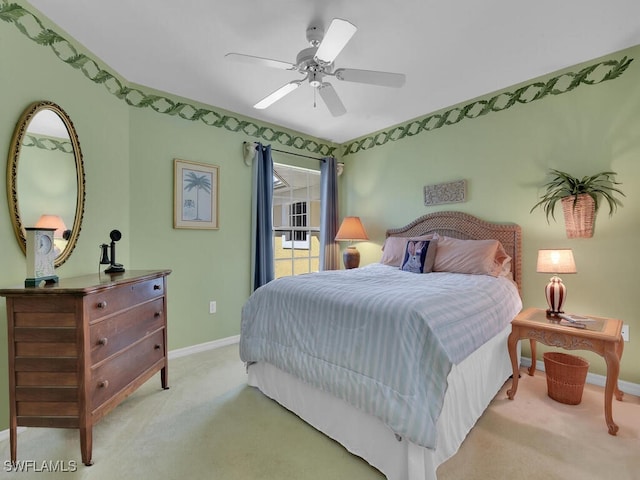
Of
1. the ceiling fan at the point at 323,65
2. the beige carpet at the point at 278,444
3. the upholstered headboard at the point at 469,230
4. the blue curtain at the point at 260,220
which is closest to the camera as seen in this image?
the beige carpet at the point at 278,444

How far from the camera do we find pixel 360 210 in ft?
14.3

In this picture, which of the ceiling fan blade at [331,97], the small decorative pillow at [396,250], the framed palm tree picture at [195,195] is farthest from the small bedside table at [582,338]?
the framed palm tree picture at [195,195]

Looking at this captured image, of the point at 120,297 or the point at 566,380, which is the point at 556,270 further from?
the point at 120,297

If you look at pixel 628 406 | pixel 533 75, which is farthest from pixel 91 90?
pixel 628 406

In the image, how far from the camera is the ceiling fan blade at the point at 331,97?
2224mm

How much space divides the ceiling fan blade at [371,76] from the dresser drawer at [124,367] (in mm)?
2302

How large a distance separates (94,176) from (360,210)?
123 inches

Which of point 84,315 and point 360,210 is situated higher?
point 360,210

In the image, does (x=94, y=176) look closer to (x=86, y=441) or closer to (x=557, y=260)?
(x=86, y=441)

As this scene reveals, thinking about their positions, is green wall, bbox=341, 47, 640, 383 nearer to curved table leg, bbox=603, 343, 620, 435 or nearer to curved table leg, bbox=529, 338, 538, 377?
curved table leg, bbox=529, 338, 538, 377

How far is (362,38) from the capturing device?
213 cm

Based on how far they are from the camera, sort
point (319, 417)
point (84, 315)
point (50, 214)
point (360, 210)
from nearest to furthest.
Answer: point (84, 315)
point (319, 417)
point (50, 214)
point (360, 210)

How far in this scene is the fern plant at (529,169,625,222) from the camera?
234cm
